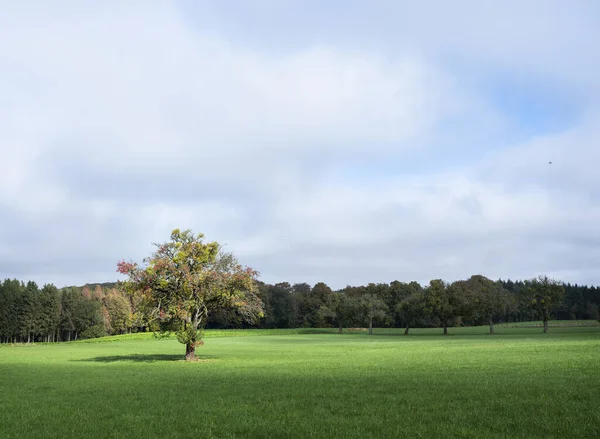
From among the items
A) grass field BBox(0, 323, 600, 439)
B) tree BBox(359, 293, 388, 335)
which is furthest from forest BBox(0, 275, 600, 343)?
grass field BBox(0, 323, 600, 439)

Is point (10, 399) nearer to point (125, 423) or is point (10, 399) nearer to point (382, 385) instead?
point (125, 423)

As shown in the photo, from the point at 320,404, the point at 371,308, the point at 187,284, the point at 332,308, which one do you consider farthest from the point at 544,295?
the point at 320,404

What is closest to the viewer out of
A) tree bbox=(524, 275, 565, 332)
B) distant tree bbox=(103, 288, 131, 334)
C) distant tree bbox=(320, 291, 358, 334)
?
tree bbox=(524, 275, 565, 332)

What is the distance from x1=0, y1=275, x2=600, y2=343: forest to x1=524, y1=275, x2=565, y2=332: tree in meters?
0.17

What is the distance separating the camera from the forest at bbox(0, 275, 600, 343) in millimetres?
93625

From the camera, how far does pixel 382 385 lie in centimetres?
2091

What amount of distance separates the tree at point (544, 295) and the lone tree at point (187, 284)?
69.5 meters

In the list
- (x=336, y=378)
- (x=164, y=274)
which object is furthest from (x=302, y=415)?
(x=164, y=274)

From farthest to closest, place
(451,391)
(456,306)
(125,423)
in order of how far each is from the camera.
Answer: (456,306) < (451,391) < (125,423)

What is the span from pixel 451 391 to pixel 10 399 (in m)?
18.1

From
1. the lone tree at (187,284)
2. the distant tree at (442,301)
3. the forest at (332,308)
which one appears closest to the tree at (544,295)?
the forest at (332,308)

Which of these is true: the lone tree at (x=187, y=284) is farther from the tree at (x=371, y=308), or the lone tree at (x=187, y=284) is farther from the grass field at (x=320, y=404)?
the tree at (x=371, y=308)

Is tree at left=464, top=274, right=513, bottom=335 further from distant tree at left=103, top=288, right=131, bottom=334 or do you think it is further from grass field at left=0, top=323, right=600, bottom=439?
distant tree at left=103, top=288, right=131, bottom=334

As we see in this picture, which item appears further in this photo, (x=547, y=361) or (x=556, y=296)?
(x=556, y=296)
